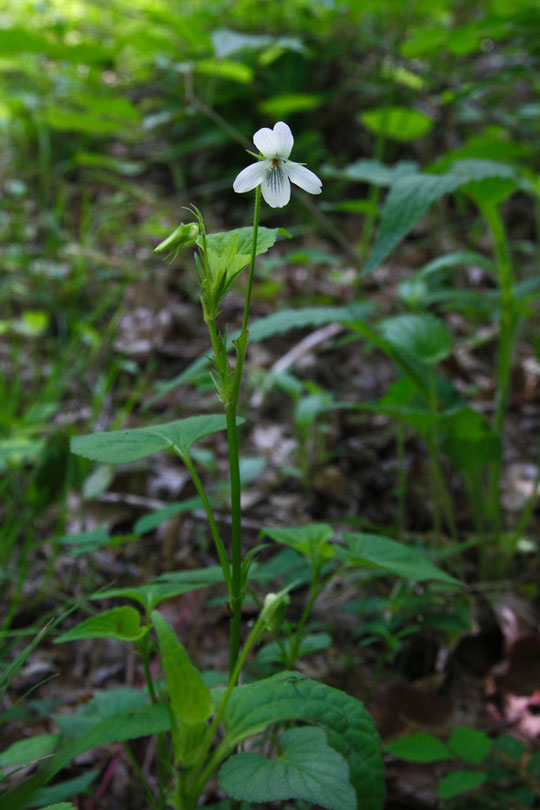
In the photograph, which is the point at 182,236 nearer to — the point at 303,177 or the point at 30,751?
the point at 303,177

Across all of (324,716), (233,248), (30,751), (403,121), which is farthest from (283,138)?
(403,121)

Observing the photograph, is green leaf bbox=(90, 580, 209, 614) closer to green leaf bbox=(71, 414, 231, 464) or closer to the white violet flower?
green leaf bbox=(71, 414, 231, 464)

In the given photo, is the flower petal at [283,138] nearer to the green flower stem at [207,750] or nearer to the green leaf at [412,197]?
the green leaf at [412,197]

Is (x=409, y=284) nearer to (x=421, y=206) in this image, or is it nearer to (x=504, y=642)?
(x=421, y=206)

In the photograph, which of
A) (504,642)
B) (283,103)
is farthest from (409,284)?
(283,103)

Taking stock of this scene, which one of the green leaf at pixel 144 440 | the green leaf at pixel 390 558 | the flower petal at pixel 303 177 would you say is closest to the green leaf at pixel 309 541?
the green leaf at pixel 390 558

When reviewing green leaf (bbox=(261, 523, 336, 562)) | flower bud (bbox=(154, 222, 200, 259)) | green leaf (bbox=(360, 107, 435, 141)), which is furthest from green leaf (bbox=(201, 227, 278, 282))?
green leaf (bbox=(360, 107, 435, 141))
